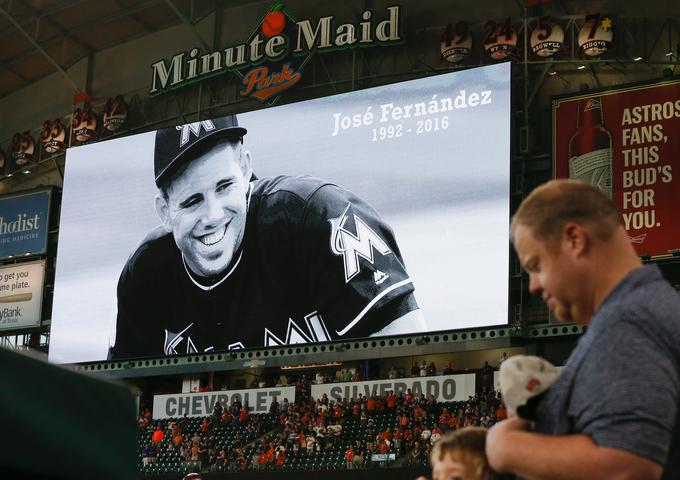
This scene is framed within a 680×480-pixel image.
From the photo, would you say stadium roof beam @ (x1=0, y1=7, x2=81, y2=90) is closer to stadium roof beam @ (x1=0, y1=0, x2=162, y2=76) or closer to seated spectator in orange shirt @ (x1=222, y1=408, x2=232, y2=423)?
stadium roof beam @ (x1=0, y1=0, x2=162, y2=76)

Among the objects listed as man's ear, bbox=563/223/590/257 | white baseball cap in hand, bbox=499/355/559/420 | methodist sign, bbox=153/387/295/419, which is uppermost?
methodist sign, bbox=153/387/295/419

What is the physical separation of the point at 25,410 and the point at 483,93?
22584 millimetres

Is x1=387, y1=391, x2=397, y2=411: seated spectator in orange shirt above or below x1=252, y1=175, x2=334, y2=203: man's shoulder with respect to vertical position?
below

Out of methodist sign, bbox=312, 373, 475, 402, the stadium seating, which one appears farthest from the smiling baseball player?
the stadium seating

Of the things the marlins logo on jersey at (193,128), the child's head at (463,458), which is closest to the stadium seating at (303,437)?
the marlins logo on jersey at (193,128)

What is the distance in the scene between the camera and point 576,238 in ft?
6.66

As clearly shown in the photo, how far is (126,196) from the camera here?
28.9 meters

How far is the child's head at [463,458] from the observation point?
2.29 metres

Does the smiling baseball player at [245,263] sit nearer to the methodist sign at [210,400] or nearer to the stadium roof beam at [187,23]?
the methodist sign at [210,400]

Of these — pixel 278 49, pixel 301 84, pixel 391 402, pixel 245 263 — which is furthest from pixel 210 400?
pixel 278 49

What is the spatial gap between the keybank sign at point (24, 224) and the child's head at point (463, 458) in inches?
1208

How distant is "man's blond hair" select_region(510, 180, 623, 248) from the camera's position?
6.68ft

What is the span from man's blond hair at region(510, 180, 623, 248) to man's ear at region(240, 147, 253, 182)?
25.0 m

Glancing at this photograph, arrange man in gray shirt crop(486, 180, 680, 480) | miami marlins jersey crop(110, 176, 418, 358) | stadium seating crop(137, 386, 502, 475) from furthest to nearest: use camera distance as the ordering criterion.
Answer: miami marlins jersey crop(110, 176, 418, 358) → stadium seating crop(137, 386, 502, 475) → man in gray shirt crop(486, 180, 680, 480)
